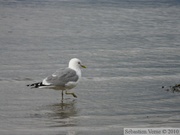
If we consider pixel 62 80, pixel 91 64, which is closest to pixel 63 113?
pixel 62 80

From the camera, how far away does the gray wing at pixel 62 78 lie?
375 inches

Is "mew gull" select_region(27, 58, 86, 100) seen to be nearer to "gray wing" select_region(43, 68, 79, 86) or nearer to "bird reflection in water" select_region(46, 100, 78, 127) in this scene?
"gray wing" select_region(43, 68, 79, 86)

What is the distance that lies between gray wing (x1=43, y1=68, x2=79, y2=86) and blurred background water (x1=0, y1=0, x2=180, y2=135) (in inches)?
10.3

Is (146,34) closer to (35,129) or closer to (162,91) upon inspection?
(162,91)

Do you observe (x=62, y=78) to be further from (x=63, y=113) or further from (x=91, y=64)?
(x=91, y=64)

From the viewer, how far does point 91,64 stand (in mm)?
12227

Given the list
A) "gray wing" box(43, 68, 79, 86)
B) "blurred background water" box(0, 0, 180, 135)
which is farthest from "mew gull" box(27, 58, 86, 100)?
"blurred background water" box(0, 0, 180, 135)

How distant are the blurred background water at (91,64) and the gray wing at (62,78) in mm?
262

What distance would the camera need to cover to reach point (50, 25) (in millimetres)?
17469

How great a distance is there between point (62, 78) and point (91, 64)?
262 centimetres

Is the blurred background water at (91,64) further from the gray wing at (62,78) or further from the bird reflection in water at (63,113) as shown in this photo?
the gray wing at (62,78)

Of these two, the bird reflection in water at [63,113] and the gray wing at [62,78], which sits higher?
the gray wing at [62,78]

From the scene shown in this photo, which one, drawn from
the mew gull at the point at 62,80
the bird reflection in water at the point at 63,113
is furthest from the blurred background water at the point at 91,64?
the mew gull at the point at 62,80

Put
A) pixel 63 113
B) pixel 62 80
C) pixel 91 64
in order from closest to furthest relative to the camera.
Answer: pixel 63 113, pixel 62 80, pixel 91 64
